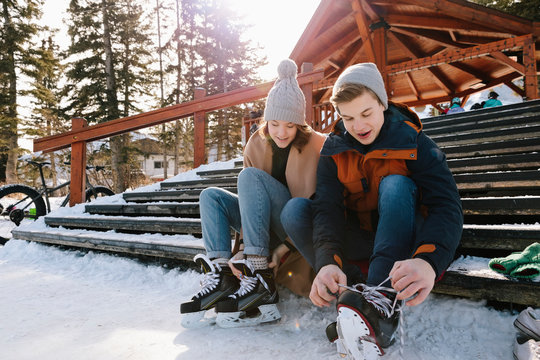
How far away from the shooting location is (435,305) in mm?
1276

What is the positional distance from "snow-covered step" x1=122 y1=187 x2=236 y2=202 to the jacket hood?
2003 millimetres

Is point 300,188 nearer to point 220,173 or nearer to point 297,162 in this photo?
point 297,162

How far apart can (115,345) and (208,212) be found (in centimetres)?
70

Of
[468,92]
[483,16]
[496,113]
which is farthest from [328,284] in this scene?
[468,92]

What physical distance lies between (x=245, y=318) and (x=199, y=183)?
2834mm

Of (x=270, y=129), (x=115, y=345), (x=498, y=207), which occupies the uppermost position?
(x=270, y=129)

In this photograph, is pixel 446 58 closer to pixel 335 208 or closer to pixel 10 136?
pixel 335 208

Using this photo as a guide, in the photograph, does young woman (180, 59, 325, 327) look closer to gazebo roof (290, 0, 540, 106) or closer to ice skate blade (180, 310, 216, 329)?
ice skate blade (180, 310, 216, 329)

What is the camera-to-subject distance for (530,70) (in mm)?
5863

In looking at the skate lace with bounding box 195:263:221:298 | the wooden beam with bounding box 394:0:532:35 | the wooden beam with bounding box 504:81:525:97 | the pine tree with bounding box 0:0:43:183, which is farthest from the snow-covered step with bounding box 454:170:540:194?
the pine tree with bounding box 0:0:43:183

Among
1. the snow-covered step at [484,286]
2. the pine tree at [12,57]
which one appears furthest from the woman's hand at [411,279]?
the pine tree at [12,57]

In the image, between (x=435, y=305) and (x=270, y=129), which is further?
(x=270, y=129)

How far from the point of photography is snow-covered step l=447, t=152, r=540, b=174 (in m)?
2.23

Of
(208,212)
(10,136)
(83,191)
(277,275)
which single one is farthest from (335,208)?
(10,136)
